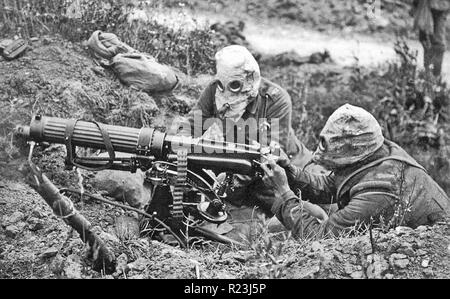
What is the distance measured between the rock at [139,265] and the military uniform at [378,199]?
3.80 ft

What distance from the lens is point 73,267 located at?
4469 mm

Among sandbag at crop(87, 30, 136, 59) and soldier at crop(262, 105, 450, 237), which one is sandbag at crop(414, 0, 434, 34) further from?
soldier at crop(262, 105, 450, 237)

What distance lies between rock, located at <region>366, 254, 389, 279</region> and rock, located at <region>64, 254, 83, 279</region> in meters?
1.79

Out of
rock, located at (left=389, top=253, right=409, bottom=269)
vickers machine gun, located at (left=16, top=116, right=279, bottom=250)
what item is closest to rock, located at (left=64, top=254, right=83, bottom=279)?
vickers machine gun, located at (left=16, top=116, right=279, bottom=250)

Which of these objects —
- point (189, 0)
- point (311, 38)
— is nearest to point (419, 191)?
point (189, 0)

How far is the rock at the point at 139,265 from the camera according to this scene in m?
4.59

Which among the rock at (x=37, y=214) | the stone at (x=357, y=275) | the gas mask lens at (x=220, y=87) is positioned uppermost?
the gas mask lens at (x=220, y=87)

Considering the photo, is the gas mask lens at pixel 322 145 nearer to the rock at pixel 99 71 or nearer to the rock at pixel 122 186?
the rock at pixel 122 186

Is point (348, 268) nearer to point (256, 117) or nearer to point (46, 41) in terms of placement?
point (256, 117)

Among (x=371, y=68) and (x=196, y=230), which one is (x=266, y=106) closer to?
(x=196, y=230)

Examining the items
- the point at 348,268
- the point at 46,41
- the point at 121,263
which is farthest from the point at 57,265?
the point at 46,41

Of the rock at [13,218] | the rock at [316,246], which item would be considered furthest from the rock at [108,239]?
the rock at [316,246]

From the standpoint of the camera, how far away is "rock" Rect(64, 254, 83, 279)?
14.4 feet
